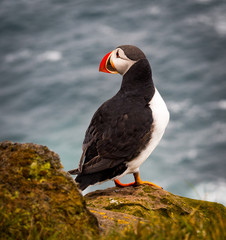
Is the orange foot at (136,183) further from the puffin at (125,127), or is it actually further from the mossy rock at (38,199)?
the mossy rock at (38,199)

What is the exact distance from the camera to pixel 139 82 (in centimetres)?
631

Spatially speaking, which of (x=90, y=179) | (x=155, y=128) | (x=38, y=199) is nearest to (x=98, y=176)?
(x=90, y=179)

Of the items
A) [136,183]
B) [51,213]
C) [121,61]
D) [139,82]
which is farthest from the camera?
[136,183]

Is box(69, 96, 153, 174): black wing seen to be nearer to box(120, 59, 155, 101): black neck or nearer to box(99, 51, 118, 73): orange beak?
box(120, 59, 155, 101): black neck

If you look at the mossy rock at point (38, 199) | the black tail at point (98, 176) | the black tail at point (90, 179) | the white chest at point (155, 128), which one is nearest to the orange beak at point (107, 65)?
the white chest at point (155, 128)

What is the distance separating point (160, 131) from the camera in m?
6.26

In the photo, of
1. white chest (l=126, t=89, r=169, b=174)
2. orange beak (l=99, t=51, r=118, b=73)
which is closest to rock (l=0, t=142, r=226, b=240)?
white chest (l=126, t=89, r=169, b=174)

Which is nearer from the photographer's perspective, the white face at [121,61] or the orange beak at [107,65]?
the white face at [121,61]

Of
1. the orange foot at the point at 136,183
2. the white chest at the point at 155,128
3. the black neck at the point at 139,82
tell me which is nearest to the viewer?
the white chest at the point at 155,128

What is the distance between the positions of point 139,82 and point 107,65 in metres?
0.90

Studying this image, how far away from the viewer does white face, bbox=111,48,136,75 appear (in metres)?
6.42

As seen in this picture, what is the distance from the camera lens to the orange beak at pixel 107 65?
6.76 m

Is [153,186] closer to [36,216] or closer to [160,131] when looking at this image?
[160,131]

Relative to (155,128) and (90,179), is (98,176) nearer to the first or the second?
(90,179)
